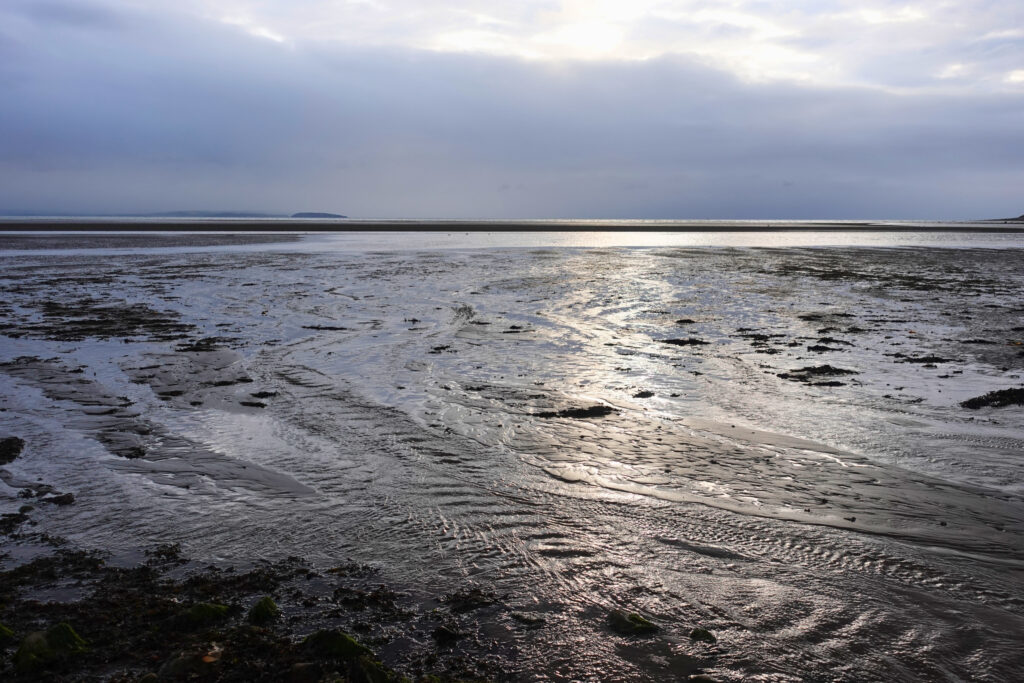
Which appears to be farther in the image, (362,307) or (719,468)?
(362,307)

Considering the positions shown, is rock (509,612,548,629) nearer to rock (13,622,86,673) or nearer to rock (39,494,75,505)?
rock (13,622,86,673)

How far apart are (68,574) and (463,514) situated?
3.08 m

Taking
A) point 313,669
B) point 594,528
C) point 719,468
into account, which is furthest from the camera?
point 719,468

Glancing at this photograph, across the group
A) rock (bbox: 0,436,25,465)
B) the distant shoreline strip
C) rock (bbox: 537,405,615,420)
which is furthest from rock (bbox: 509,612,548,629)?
the distant shoreline strip

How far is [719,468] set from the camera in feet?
22.6

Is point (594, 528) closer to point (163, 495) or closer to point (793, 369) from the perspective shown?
point (163, 495)

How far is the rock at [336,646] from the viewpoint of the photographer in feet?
12.3

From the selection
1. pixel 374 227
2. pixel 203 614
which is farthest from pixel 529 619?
pixel 374 227

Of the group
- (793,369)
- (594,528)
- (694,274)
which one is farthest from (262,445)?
(694,274)

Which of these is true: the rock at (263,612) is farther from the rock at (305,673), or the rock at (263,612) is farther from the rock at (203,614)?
the rock at (305,673)

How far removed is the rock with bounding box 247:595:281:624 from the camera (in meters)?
4.19

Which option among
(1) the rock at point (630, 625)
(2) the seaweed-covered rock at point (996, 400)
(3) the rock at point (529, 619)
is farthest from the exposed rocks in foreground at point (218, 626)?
(2) the seaweed-covered rock at point (996, 400)

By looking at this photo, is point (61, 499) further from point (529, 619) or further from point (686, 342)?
point (686, 342)

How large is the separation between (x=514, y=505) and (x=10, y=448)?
598cm
